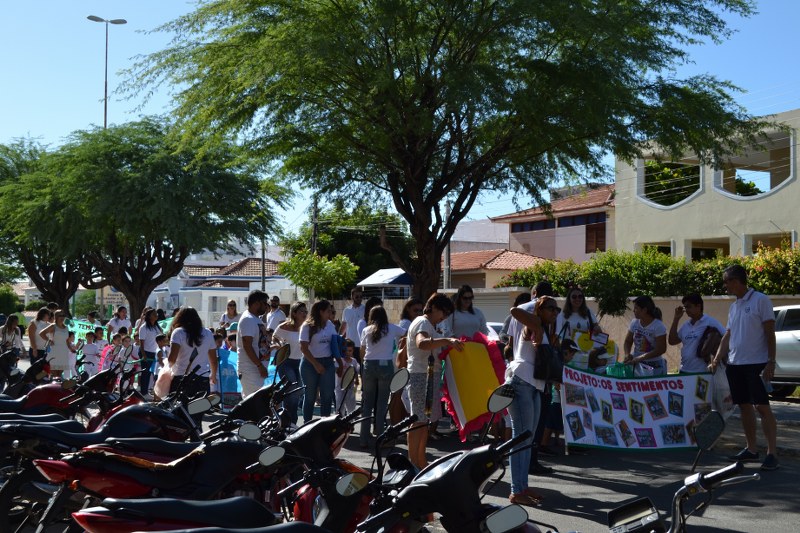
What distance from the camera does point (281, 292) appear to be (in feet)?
164

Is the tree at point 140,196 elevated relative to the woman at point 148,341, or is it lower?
elevated

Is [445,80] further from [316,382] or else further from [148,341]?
[148,341]

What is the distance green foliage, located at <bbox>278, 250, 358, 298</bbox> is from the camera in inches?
1646

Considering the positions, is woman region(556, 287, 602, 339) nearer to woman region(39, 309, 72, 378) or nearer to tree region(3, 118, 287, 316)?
woman region(39, 309, 72, 378)

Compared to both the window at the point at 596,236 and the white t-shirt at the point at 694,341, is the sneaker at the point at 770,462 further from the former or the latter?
the window at the point at 596,236

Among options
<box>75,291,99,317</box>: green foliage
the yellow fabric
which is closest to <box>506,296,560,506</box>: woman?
the yellow fabric

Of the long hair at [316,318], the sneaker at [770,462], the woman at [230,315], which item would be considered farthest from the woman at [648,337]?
the woman at [230,315]

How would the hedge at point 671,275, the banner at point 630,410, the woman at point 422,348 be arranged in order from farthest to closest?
the hedge at point 671,275, the banner at point 630,410, the woman at point 422,348

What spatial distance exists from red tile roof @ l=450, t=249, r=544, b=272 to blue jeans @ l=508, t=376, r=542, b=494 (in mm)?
35900

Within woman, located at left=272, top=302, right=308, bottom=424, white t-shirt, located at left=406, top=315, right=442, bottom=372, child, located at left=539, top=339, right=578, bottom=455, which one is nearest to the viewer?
white t-shirt, located at left=406, top=315, right=442, bottom=372

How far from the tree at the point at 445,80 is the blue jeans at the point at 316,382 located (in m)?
4.29

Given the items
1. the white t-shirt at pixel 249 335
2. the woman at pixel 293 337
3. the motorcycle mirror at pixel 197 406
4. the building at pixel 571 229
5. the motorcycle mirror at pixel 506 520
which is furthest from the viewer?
the building at pixel 571 229

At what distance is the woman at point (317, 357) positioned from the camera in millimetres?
11555

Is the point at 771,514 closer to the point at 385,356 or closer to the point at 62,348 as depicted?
the point at 385,356
